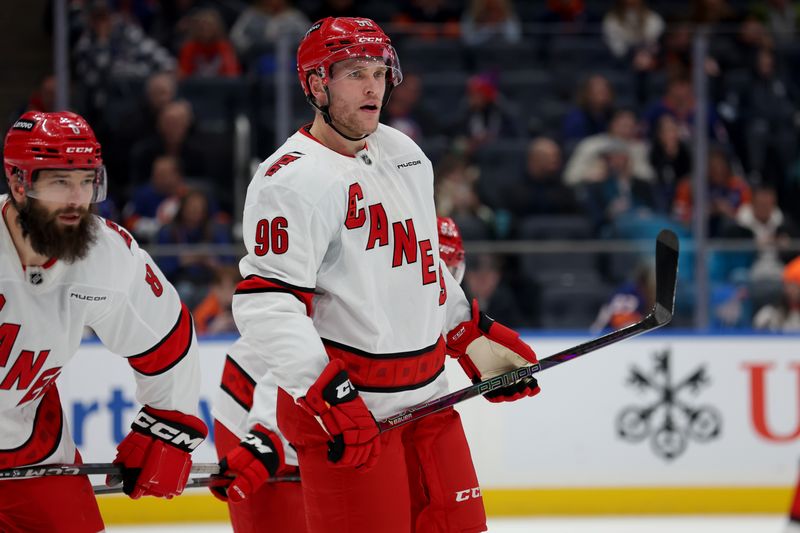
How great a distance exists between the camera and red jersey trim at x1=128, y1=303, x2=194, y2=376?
2729 mm

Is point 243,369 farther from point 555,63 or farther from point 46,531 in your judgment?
point 555,63

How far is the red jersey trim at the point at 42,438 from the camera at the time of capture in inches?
102

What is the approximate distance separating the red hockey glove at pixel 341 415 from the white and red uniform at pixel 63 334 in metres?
0.44

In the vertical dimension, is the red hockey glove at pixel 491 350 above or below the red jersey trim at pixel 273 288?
below

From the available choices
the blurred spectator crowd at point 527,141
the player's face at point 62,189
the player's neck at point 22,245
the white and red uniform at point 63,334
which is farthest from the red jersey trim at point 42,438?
the blurred spectator crowd at point 527,141

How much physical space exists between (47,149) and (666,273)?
4.36 feet

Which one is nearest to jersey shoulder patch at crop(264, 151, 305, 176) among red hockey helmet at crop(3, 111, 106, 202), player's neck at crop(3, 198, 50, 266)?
red hockey helmet at crop(3, 111, 106, 202)

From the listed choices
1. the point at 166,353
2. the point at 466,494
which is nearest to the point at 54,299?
the point at 166,353

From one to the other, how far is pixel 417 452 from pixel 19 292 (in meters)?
0.85

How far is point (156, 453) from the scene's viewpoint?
9.03 ft

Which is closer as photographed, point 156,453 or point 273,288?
point 273,288

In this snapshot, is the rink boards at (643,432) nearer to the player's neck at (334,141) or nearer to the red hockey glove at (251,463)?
the red hockey glove at (251,463)

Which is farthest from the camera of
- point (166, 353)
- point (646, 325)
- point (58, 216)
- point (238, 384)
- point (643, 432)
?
point (643, 432)

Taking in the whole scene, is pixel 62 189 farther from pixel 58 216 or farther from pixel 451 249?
pixel 451 249
